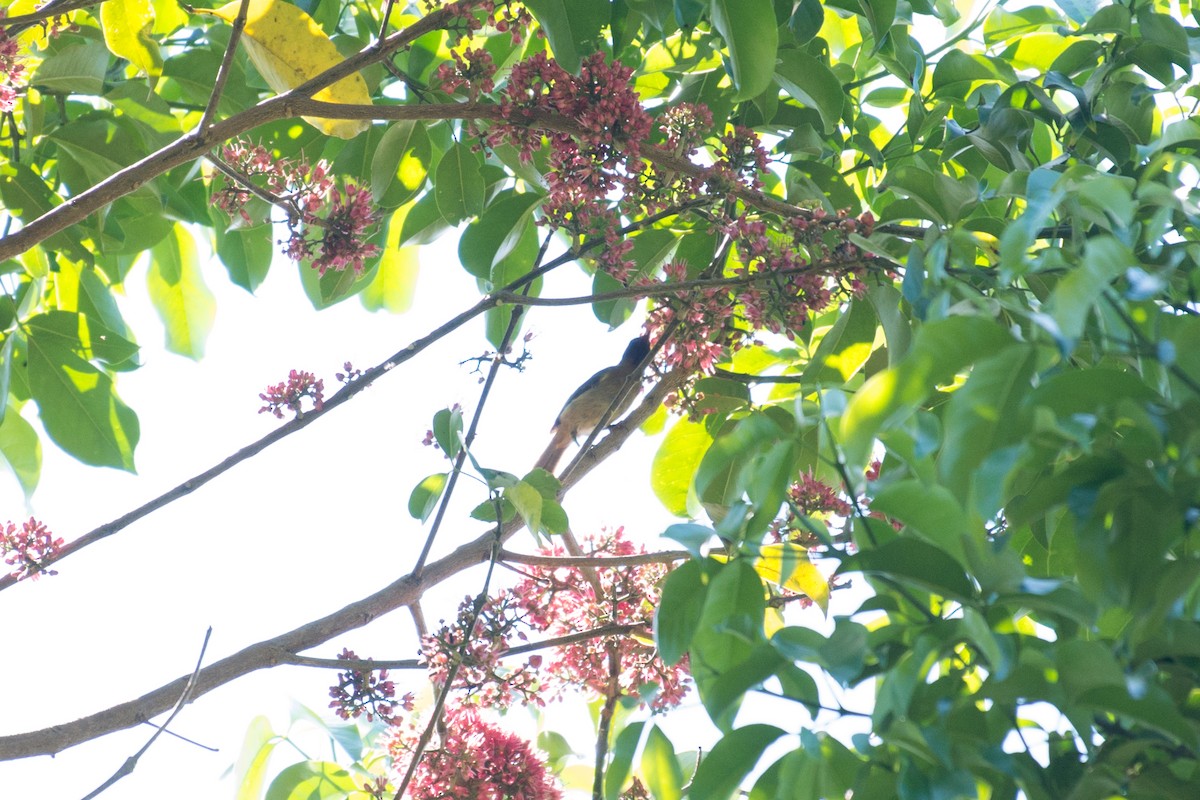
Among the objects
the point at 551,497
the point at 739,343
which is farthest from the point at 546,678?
the point at 739,343

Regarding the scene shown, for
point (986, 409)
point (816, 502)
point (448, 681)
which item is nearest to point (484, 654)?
point (448, 681)

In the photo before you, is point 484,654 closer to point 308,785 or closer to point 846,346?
point 308,785

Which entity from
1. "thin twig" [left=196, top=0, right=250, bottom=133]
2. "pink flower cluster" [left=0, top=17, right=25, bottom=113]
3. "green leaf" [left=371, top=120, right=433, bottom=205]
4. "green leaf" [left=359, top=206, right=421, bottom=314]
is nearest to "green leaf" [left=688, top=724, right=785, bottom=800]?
"thin twig" [left=196, top=0, right=250, bottom=133]

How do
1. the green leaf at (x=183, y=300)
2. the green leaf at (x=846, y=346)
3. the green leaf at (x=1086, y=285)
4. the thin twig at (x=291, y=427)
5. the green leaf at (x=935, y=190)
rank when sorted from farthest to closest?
the green leaf at (x=183, y=300) → the green leaf at (x=846, y=346) → the thin twig at (x=291, y=427) → the green leaf at (x=935, y=190) → the green leaf at (x=1086, y=285)

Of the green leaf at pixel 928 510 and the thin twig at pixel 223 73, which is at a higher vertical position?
the thin twig at pixel 223 73

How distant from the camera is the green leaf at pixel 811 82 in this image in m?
1.64

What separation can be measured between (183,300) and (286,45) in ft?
3.61

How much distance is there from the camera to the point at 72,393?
1949mm

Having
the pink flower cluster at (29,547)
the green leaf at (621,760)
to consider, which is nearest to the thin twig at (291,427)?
the pink flower cluster at (29,547)

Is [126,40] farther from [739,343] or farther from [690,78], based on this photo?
[739,343]

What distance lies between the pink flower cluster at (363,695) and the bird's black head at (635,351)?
43.1 inches

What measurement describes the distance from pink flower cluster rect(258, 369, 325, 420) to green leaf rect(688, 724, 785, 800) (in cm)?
109

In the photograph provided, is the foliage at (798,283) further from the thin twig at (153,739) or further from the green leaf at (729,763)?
the thin twig at (153,739)

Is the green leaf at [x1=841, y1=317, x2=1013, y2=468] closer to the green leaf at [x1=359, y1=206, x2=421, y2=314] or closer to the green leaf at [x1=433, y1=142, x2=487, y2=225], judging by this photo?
the green leaf at [x1=433, y1=142, x2=487, y2=225]
